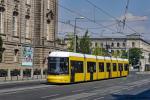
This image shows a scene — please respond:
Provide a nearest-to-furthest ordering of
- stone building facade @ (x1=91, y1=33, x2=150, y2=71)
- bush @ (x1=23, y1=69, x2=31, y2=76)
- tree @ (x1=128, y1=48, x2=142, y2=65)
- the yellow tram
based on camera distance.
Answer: the yellow tram → bush @ (x1=23, y1=69, x2=31, y2=76) → tree @ (x1=128, y1=48, x2=142, y2=65) → stone building facade @ (x1=91, y1=33, x2=150, y2=71)

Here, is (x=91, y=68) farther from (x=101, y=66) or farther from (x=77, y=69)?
(x=77, y=69)

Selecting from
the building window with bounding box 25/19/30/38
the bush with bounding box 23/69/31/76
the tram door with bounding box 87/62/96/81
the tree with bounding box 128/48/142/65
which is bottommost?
the bush with bounding box 23/69/31/76

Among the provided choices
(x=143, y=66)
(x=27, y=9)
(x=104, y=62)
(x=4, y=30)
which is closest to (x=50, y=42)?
(x=27, y=9)

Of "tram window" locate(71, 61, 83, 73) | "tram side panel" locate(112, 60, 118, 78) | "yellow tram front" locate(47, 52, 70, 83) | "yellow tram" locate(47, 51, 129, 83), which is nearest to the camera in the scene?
"yellow tram front" locate(47, 52, 70, 83)

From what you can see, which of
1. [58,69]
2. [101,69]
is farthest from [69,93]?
[101,69]

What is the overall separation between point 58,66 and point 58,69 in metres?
0.26

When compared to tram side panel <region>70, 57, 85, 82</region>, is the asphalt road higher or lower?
lower

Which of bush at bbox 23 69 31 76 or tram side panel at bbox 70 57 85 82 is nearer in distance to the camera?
tram side panel at bbox 70 57 85 82

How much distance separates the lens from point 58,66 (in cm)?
4019

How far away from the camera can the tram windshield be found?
40.0m

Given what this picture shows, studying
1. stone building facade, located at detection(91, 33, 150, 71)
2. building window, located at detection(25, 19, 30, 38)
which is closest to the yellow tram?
building window, located at detection(25, 19, 30, 38)

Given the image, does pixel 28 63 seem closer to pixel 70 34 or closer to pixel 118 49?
pixel 70 34

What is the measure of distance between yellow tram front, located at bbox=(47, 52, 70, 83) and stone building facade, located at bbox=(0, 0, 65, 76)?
56.1 ft

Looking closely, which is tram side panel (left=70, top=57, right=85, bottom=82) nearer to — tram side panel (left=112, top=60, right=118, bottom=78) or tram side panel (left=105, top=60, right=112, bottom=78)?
tram side panel (left=105, top=60, right=112, bottom=78)
